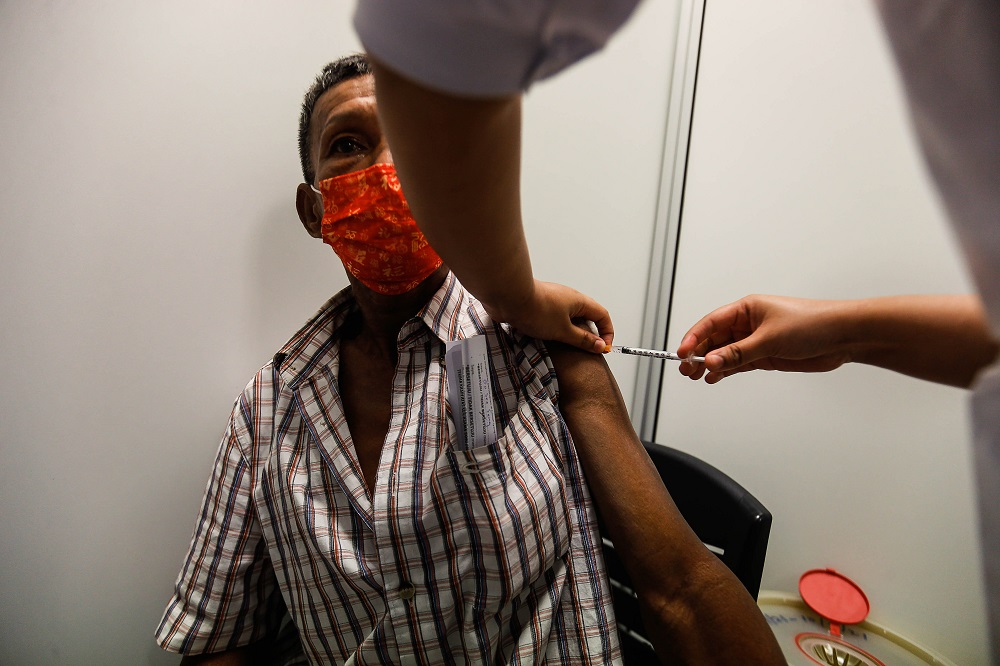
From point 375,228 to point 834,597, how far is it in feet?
5.34

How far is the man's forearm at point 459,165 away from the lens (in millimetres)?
372

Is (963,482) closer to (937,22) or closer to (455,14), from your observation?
(937,22)

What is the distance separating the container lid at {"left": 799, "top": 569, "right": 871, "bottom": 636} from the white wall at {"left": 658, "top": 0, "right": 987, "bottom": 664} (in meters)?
0.04

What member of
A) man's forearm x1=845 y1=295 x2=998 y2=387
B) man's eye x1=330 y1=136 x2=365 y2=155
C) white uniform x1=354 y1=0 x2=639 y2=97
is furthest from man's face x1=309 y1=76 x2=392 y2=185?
man's forearm x1=845 y1=295 x2=998 y2=387

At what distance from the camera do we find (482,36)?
0.31 m

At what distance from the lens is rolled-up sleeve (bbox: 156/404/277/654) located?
3.05ft

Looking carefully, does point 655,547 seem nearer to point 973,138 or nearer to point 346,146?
point 973,138

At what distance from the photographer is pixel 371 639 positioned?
2.61 ft

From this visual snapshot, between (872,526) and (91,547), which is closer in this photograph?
(91,547)

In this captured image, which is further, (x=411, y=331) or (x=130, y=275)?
(x=130, y=275)

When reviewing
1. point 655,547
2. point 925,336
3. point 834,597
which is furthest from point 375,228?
point 834,597

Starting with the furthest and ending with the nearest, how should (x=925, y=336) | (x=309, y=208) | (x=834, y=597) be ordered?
(x=834, y=597)
(x=309, y=208)
(x=925, y=336)

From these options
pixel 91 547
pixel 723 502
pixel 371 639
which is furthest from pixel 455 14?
pixel 91 547

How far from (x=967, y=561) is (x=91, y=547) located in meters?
2.35
